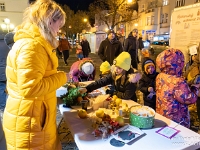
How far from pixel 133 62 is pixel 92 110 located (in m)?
5.30

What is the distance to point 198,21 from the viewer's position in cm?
481

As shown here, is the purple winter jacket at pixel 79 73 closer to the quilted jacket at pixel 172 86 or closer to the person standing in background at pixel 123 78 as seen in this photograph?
the person standing in background at pixel 123 78

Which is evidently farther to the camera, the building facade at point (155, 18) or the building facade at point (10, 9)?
the building facade at point (155, 18)

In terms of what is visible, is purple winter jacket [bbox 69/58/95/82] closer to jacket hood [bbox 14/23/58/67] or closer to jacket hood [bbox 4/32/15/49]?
jacket hood [bbox 4/32/15/49]

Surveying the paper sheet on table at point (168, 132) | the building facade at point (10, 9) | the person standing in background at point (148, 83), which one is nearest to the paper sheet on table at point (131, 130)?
the paper sheet on table at point (168, 132)

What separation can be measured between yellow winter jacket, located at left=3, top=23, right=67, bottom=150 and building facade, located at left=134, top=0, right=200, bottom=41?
28.3 m

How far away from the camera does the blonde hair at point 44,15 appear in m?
1.51

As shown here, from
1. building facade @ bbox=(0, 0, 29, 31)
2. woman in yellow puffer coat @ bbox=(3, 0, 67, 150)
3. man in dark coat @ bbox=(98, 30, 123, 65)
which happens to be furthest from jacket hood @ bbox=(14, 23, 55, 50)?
building facade @ bbox=(0, 0, 29, 31)

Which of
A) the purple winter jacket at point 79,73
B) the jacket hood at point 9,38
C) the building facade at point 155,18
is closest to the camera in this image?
the jacket hood at point 9,38

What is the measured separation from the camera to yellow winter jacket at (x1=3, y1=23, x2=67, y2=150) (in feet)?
4.47

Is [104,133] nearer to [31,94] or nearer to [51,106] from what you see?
[51,106]

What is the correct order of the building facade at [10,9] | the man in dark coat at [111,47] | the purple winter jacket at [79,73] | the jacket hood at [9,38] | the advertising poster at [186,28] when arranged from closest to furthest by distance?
the jacket hood at [9,38], the purple winter jacket at [79,73], the advertising poster at [186,28], the man in dark coat at [111,47], the building facade at [10,9]

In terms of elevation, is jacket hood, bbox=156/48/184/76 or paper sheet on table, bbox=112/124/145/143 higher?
jacket hood, bbox=156/48/184/76

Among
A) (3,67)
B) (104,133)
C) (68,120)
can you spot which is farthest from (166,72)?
(3,67)
